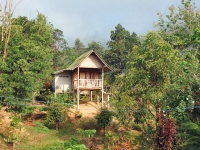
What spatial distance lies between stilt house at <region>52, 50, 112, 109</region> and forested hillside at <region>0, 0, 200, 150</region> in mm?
4314

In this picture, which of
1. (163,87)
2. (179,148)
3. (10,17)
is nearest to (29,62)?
(10,17)

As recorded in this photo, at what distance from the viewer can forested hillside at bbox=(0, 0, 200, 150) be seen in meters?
12.1

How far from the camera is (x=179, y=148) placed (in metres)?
11.8

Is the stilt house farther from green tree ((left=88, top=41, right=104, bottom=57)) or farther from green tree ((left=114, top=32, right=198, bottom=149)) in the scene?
green tree ((left=88, top=41, right=104, bottom=57))

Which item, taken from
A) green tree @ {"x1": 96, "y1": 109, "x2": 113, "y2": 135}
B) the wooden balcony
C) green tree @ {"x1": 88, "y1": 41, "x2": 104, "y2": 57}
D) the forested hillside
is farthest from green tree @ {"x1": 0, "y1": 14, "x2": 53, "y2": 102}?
green tree @ {"x1": 88, "y1": 41, "x2": 104, "y2": 57}

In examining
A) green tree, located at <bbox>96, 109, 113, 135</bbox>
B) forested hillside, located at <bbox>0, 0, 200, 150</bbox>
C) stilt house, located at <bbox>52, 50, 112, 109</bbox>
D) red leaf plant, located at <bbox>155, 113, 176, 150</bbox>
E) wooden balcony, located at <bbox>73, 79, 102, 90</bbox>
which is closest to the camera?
red leaf plant, located at <bbox>155, 113, 176, 150</bbox>

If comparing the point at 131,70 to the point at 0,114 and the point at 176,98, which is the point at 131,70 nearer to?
the point at 176,98

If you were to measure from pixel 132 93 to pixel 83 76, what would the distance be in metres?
10.4

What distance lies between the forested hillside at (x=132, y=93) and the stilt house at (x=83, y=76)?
431 cm

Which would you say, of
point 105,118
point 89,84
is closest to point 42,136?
point 105,118

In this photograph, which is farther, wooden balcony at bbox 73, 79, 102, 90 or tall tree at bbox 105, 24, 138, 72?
tall tree at bbox 105, 24, 138, 72

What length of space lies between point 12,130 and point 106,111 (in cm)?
576

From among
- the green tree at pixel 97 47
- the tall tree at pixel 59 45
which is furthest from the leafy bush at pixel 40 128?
the green tree at pixel 97 47

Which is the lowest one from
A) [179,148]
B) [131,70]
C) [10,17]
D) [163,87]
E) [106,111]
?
[179,148]
